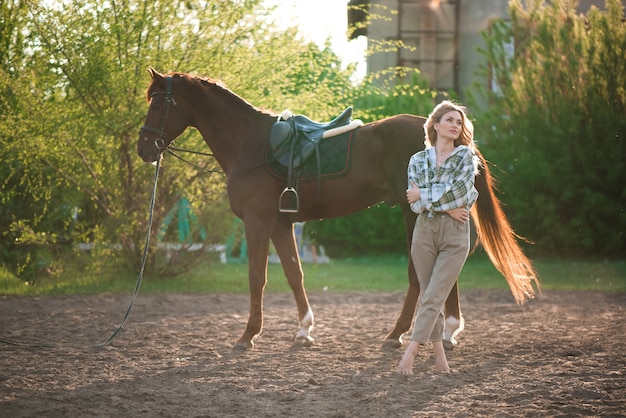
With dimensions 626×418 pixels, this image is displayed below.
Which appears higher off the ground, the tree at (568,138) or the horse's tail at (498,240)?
the tree at (568,138)

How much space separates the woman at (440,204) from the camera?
5.66 m

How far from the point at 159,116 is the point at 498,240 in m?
3.09

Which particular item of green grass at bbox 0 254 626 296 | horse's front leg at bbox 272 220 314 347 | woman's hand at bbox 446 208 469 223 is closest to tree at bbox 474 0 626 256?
green grass at bbox 0 254 626 296

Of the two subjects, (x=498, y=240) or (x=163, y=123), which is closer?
(x=498, y=240)

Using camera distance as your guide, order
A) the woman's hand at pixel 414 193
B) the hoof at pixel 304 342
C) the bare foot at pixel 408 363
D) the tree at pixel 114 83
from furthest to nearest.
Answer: the tree at pixel 114 83 < the hoof at pixel 304 342 < the bare foot at pixel 408 363 < the woman's hand at pixel 414 193

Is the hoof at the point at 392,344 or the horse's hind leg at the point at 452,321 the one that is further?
the hoof at the point at 392,344

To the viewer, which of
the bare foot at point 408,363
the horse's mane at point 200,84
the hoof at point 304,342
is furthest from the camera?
the horse's mane at point 200,84

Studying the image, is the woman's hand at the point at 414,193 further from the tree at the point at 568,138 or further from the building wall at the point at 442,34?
the building wall at the point at 442,34

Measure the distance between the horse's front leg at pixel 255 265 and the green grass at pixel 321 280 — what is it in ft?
15.6

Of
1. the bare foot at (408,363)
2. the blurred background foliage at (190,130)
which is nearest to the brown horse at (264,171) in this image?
the bare foot at (408,363)

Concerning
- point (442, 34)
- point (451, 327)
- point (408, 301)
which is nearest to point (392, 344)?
point (408, 301)

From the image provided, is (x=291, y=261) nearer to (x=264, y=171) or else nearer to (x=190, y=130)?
(x=264, y=171)

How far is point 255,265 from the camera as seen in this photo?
7234mm

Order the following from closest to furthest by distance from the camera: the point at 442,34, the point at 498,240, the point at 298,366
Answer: the point at 298,366 < the point at 498,240 < the point at 442,34
